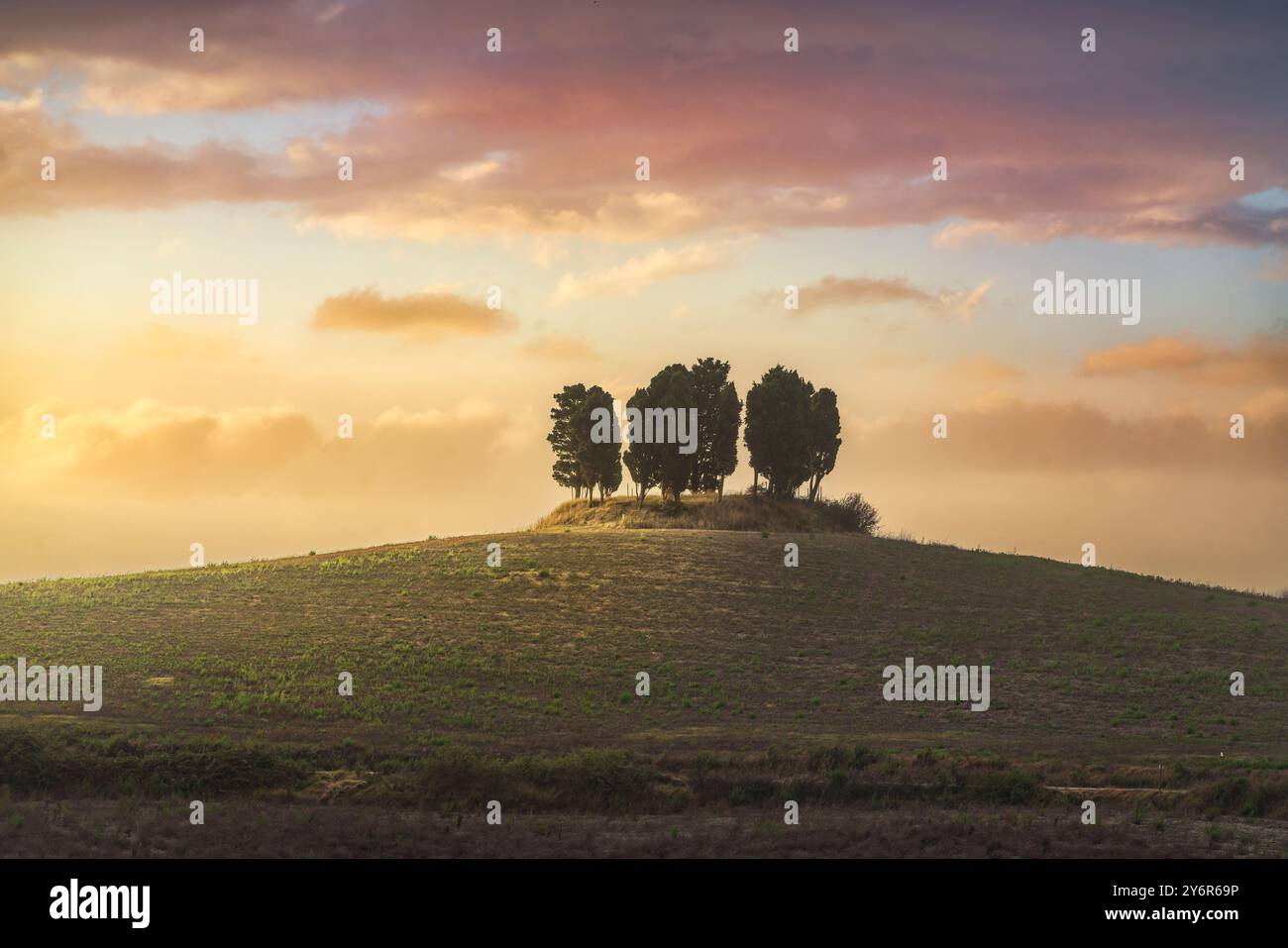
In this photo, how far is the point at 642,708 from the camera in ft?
155

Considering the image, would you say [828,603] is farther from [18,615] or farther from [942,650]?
[18,615]

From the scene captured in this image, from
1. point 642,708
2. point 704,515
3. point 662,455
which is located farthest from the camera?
point 662,455

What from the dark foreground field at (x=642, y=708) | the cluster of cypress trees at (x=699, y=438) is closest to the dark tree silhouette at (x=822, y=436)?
the cluster of cypress trees at (x=699, y=438)

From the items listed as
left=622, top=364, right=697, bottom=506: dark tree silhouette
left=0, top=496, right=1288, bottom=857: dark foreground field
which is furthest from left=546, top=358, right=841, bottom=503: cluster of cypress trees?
left=0, top=496, right=1288, bottom=857: dark foreground field

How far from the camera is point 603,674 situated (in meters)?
51.6

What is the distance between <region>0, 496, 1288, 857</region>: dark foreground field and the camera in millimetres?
28859

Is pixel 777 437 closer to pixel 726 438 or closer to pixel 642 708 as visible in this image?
pixel 726 438

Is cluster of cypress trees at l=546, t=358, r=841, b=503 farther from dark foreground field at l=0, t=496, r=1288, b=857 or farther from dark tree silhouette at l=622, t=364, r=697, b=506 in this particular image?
dark foreground field at l=0, t=496, r=1288, b=857

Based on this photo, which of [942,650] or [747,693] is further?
[942,650]

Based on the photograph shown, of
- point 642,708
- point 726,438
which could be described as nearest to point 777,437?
point 726,438
